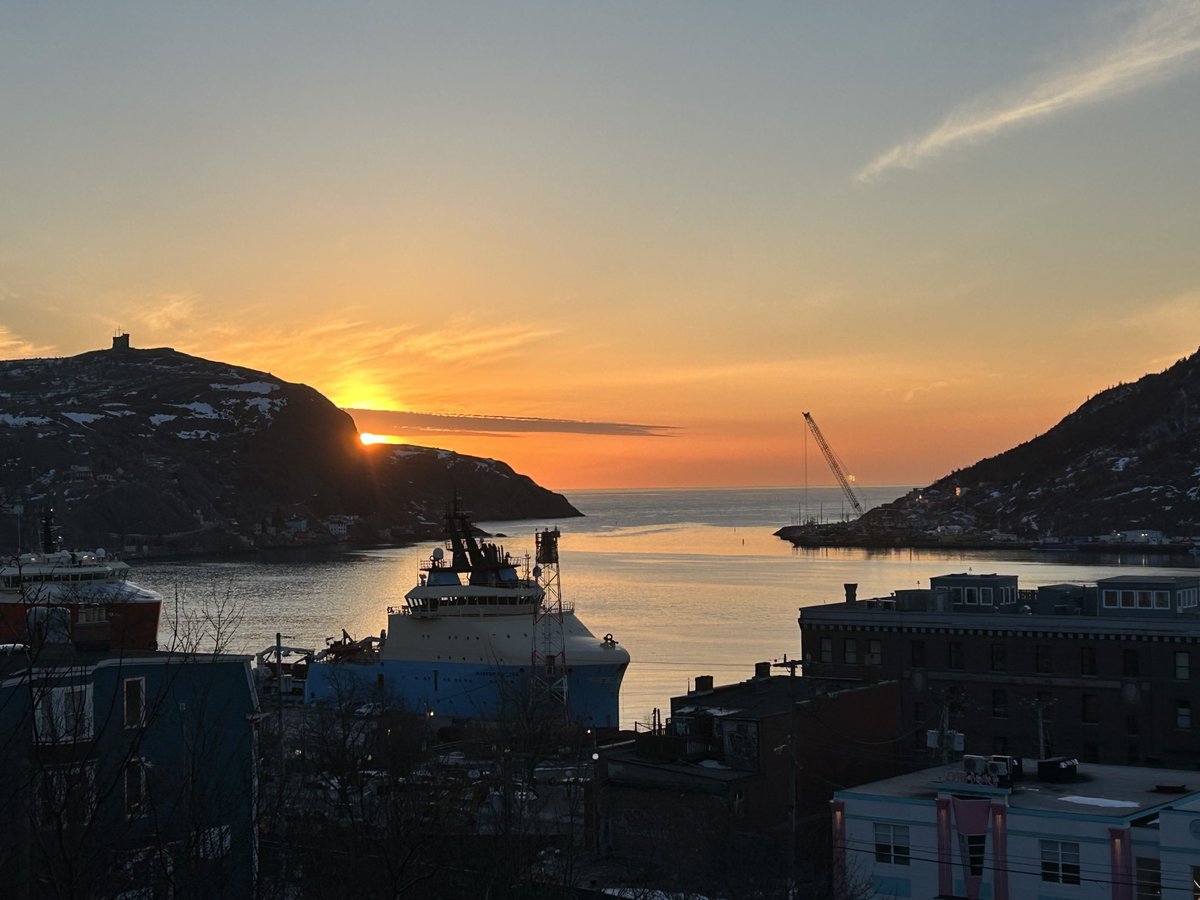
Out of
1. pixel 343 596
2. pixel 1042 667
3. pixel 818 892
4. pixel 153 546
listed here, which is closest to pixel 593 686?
pixel 1042 667

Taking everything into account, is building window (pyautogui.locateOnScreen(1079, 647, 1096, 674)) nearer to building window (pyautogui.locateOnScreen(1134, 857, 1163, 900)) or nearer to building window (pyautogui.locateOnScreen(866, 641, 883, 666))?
building window (pyautogui.locateOnScreen(866, 641, 883, 666))

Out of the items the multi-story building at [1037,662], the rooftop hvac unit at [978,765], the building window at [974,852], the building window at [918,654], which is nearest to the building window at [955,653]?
the multi-story building at [1037,662]

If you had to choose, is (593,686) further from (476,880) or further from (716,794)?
(476,880)

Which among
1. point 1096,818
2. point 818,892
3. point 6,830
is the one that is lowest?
point 818,892

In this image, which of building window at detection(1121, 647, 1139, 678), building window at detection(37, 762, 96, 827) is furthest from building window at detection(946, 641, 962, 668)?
building window at detection(37, 762, 96, 827)

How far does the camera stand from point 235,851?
14.5m

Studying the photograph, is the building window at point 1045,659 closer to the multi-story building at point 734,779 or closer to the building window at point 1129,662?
the building window at point 1129,662

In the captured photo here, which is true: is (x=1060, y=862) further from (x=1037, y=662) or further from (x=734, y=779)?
(x=1037, y=662)

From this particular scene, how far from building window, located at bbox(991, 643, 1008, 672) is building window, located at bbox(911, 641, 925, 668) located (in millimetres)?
1855

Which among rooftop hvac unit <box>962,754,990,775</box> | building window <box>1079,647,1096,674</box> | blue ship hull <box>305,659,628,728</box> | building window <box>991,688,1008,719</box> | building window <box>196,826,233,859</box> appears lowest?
blue ship hull <box>305,659,628,728</box>

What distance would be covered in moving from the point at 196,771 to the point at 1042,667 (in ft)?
95.6

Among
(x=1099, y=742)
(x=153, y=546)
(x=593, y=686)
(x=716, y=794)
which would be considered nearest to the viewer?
(x=716, y=794)

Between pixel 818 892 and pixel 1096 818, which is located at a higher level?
pixel 1096 818

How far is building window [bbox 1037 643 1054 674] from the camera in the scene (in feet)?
114
